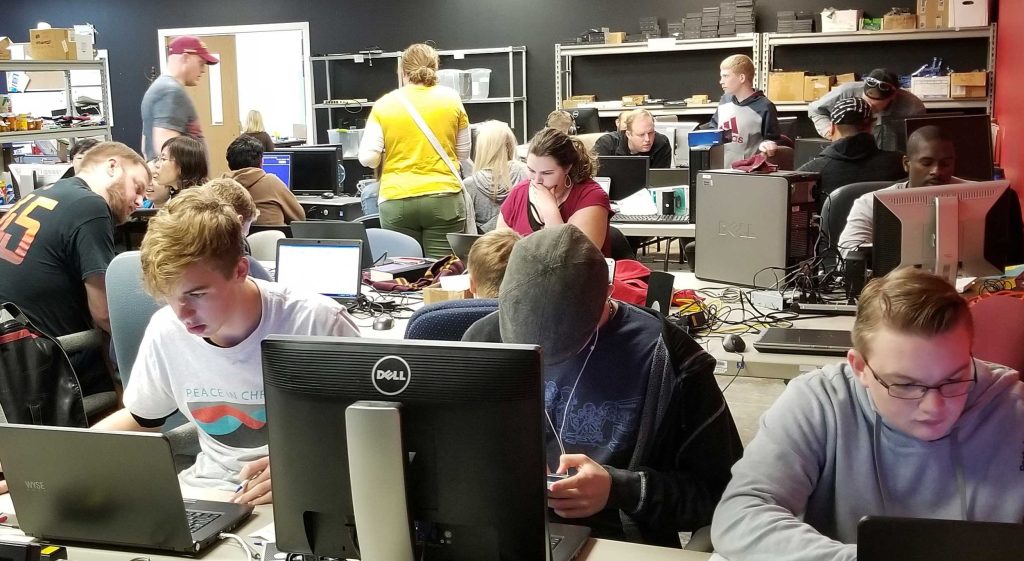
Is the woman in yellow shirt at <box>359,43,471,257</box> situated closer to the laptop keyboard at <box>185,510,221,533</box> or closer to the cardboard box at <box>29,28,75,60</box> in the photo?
the laptop keyboard at <box>185,510,221,533</box>

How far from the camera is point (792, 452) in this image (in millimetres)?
1681

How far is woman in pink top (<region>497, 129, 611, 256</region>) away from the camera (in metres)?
3.92

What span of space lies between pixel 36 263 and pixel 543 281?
8.10 feet

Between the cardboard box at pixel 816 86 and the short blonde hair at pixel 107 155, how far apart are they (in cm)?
622

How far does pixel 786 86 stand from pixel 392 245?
4.95 metres

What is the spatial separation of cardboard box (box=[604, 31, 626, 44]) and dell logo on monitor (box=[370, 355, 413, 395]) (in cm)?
810

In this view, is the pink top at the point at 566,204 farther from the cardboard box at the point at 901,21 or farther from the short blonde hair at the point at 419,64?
the cardboard box at the point at 901,21

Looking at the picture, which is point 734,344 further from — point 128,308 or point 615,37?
point 615,37

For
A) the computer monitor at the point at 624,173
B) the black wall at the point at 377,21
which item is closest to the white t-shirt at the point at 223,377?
the computer monitor at the point at 624,173

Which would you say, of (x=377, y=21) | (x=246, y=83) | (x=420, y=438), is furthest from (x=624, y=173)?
(x=246, y=83)

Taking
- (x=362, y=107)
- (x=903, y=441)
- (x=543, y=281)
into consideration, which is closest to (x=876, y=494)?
(x=903, y=441)

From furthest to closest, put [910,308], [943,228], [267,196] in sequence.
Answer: [267,196] < [943,228] < [910,308]

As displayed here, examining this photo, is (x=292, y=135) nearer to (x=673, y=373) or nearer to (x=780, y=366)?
(x=780, y=366)

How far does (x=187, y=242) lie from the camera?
6.50ft
